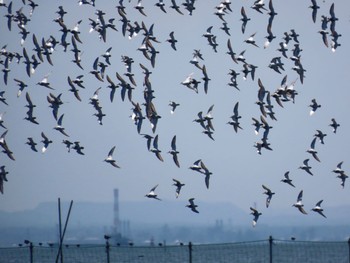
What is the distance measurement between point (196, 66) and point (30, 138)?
10.6 metres

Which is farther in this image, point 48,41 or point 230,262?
point 230,262

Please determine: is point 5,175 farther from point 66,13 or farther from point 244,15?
point 244,15

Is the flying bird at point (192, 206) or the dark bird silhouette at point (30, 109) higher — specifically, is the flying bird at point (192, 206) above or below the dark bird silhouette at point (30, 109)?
below

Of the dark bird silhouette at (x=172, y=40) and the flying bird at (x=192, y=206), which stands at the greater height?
the dark bird silhouette at (x=172, y=40)

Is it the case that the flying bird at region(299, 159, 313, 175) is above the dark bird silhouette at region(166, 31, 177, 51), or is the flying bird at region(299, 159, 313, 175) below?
below

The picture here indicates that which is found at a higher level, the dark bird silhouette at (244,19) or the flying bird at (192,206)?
the dark bird silhouette at (244,19)

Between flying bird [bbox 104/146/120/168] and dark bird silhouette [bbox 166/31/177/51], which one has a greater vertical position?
dark bird silhouette [bbox 166/31/177/51]

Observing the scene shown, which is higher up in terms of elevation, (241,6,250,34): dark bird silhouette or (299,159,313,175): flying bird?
(241,6,250,34): dark bird silhouette

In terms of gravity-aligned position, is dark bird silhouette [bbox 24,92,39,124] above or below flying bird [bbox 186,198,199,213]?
above

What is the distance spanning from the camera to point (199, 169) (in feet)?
182

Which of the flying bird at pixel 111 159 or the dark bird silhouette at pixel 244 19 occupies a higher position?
the dark bird silhouette at pixel 244 19

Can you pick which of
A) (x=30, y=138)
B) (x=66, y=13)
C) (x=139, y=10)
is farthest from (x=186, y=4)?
(x=30, y=138)

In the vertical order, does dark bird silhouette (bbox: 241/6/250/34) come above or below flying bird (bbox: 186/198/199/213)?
above

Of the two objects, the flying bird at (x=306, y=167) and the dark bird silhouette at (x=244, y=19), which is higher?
the dark bird silhouette at (x=244, y=19)
